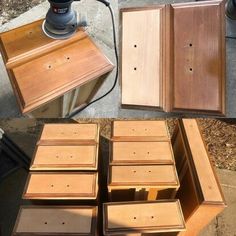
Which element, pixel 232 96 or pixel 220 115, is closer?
pixel 220 115

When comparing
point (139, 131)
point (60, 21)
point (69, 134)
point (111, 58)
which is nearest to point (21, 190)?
point (69, 134)

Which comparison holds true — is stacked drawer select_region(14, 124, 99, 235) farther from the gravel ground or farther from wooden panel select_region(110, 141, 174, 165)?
the gravel ground

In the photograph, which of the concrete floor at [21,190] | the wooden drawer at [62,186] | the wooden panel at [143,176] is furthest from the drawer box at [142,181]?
the concrete floor at [21,190]

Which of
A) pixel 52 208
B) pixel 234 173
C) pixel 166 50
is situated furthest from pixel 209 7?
pixel 234 173

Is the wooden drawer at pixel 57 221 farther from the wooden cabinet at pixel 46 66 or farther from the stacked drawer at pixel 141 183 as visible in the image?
the wooden cabinet at pixel 46 66

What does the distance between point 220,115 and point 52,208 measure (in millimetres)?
918

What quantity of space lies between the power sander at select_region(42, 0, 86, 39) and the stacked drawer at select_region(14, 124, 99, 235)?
2.04 feet

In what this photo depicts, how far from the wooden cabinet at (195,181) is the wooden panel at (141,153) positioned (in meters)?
0.15

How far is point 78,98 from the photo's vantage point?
163 cm

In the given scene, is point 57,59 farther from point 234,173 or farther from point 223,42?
point 234,173

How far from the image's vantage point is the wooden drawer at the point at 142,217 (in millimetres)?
1544

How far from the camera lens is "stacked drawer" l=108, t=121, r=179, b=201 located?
1.66 m

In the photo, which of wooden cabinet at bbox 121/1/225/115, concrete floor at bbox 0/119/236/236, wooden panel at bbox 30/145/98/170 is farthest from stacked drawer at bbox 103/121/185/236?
concrete floor at bbox 0/119/236/236

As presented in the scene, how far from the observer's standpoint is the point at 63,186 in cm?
166
